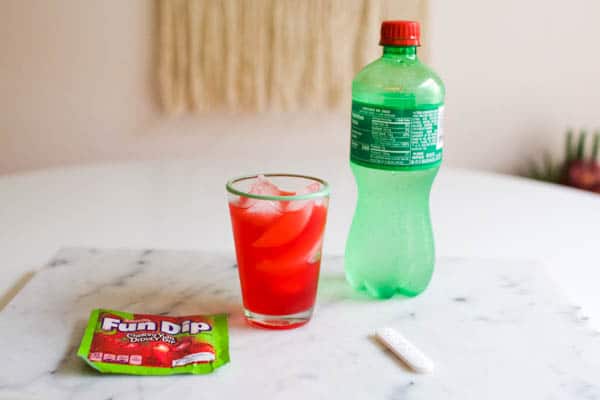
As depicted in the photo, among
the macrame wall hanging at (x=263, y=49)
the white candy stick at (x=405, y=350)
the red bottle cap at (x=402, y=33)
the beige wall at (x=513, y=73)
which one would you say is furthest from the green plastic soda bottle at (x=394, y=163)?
the beige wall at (x=513, y=73)

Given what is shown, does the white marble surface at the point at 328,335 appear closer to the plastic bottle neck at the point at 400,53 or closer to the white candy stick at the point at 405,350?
the white candy stick at the point at 405,350

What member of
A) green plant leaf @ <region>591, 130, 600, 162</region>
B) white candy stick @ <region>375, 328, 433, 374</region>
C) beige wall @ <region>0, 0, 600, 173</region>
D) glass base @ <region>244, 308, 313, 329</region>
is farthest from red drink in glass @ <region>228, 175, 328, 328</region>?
green plant leaf @ <region>591, 130, 600, 162</region>

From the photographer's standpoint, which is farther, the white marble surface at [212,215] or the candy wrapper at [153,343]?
the white marble surface at [212,215]

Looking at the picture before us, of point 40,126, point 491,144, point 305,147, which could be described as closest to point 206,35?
point 305,147

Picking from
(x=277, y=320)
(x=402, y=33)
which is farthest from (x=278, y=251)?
(x=402, y=33)

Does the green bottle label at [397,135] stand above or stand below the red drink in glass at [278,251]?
above

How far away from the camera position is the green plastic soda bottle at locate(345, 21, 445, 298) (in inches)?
34.8

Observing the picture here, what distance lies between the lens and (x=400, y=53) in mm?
A: 925

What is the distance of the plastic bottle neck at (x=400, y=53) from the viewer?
91cm

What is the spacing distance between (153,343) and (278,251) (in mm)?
171

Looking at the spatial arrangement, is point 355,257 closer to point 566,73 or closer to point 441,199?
point 441,199

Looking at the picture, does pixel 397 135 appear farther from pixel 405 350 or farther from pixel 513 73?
pixel 513 73

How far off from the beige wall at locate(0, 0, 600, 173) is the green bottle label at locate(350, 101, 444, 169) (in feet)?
7.63

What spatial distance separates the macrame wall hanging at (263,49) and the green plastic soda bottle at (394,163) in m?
2.15
